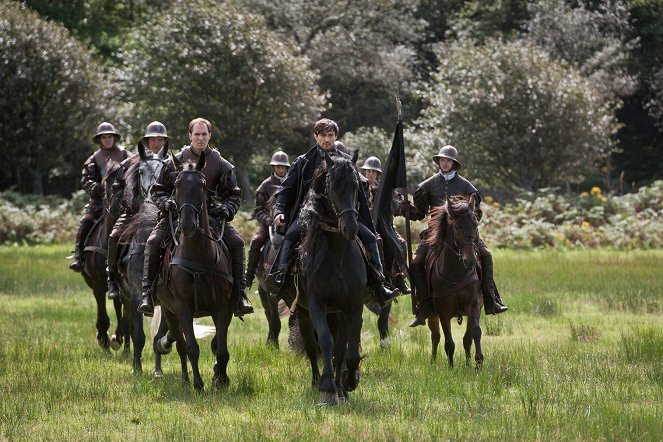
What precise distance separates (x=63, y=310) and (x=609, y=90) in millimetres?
33949

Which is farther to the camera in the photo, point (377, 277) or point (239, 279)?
point (239, 279)

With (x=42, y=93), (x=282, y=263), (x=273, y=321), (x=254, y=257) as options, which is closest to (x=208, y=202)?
(x=282, y=263)

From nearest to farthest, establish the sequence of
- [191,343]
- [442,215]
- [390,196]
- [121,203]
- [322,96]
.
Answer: [191,343]
[390,196]
[442,215]
[121,203]
[322,96]

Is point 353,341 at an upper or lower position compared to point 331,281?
lower

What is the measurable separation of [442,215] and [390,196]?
1.31 m

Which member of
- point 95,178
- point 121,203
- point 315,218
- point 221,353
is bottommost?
point 221,353

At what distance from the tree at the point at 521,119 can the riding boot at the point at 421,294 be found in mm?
27568

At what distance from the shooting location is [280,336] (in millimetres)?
18453

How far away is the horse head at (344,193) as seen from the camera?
10891mm

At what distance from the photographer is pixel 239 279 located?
509 inches

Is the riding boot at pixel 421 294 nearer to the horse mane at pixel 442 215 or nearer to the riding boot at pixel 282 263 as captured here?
the horse mane at pixel 442 215

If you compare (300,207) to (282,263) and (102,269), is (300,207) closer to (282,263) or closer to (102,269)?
(282,263)

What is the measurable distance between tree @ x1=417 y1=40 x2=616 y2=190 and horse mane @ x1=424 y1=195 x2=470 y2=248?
2773 cm

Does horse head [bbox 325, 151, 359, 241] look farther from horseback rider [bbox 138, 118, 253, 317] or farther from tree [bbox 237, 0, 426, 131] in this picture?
tree [bbox 237, 0, 426, 131]
